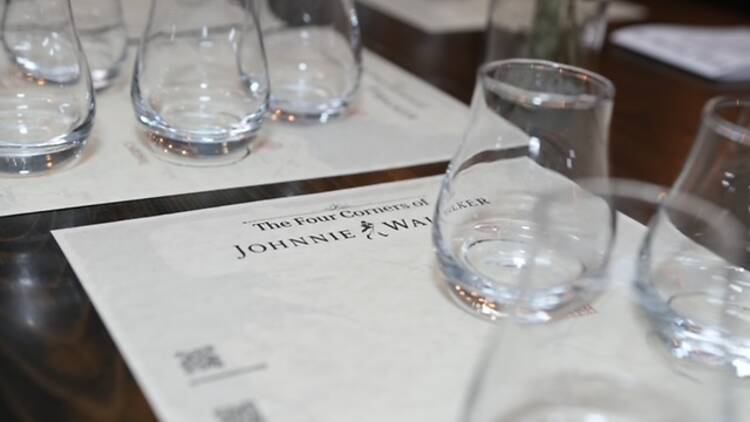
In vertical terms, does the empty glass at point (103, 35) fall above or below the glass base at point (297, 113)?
above

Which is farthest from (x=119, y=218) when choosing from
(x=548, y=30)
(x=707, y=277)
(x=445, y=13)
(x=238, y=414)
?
(x=445, y=13)

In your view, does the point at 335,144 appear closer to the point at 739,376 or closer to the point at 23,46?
the point at 23,46

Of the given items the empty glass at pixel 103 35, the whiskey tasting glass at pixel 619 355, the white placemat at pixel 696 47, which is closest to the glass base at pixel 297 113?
the empty glass at pixel 103 35

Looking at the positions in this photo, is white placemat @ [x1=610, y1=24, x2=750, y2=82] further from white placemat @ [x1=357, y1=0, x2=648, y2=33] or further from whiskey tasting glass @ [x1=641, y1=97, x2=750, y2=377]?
whiskey tasting glass @ [x1=641, y1=97, x2=750, y2=377]

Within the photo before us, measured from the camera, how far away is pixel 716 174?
478mm

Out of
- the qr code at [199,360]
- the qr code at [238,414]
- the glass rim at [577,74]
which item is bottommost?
the qr code at [199,360]

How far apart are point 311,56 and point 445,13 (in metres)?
0.36

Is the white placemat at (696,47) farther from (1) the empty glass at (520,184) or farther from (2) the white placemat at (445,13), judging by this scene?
(1) the empty glass at (520,184)

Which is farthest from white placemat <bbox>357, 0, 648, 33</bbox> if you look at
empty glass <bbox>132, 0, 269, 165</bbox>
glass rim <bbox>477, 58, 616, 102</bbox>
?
glass rim <bbox>477, 58, 616, 102</bbox>

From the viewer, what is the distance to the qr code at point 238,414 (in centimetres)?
36

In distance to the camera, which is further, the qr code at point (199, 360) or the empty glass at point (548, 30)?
the empty glass at point (548, 30)

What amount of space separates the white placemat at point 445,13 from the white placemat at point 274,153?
212 millimetres

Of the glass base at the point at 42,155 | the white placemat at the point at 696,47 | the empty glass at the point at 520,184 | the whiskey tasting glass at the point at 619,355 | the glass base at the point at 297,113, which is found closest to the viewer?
the whiskey tasting glass at the point at 619,355

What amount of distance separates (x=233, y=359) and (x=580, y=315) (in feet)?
0.55
